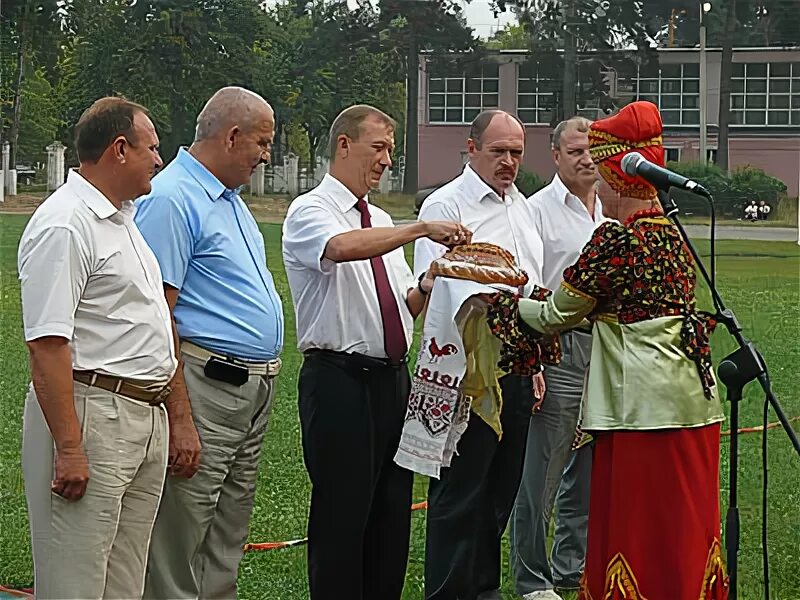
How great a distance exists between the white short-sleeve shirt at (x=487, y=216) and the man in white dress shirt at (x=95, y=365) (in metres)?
1.28

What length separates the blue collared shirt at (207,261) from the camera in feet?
10.6

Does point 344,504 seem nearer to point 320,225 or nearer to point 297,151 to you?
point 320,225

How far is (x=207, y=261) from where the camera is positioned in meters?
3.30

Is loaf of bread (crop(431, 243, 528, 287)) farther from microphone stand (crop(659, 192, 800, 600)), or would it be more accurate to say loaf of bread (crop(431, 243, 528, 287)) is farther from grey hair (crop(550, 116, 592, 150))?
grey hair (crop(550, 116, 592, 150))

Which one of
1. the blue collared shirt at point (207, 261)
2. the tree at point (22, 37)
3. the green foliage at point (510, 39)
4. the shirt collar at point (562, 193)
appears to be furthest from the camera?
the green foliage at point (510, 39)

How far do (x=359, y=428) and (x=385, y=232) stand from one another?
23.8 inches

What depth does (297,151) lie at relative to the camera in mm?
7504

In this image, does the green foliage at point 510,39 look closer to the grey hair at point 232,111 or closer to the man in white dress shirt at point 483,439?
the man in white dress shirt at point 483,439

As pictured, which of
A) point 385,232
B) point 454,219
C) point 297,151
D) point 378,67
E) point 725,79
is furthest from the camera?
point 725,79

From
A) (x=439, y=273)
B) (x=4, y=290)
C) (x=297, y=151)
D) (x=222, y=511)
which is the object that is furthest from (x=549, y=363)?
(x=4, y=290)

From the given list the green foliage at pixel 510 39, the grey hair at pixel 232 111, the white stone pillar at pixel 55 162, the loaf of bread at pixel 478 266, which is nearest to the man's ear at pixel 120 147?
the grey hair at pixel 232 111

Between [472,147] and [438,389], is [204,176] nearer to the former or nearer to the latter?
[438,389]

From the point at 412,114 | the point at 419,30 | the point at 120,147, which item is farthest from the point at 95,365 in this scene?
the point at 419,30

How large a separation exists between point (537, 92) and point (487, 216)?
14.7ft
